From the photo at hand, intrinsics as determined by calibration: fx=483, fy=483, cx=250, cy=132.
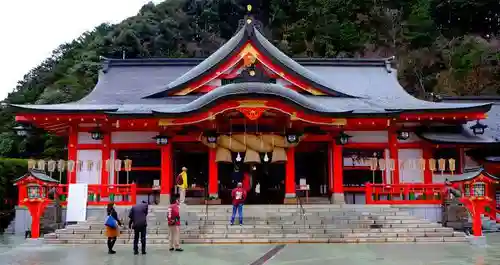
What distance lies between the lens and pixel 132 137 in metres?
19.8

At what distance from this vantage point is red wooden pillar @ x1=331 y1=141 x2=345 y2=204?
718 inches

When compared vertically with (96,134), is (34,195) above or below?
below

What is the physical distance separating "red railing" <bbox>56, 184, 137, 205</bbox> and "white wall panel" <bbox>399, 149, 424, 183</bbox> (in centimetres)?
1073

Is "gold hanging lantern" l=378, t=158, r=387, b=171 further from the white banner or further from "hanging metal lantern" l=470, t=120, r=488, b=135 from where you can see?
the white banner

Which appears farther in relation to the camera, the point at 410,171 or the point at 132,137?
the point at 410,171

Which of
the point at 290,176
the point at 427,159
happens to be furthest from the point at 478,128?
the point at 290,176

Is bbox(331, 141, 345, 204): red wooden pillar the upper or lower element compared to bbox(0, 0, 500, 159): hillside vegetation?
lower

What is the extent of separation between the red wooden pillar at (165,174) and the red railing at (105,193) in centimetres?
117

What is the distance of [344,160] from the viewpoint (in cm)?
2020

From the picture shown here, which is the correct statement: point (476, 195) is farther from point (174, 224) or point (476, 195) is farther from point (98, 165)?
point (98, 165)

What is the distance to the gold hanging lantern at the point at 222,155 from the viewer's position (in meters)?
18.8

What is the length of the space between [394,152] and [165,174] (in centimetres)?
926

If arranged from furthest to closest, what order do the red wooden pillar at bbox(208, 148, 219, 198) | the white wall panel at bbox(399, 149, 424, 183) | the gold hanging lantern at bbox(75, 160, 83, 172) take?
the white wall panel at bbox(399, 149, 424, 183) < the gold hanging lantern at bbox(75, 160, 83, 172) < the red wooden pillar at bbox(208, 148, 219, 198)

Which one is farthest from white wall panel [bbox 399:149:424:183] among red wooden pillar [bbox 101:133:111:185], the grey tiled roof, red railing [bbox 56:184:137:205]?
red wooden pillar [bbox 101:133:111:185]
